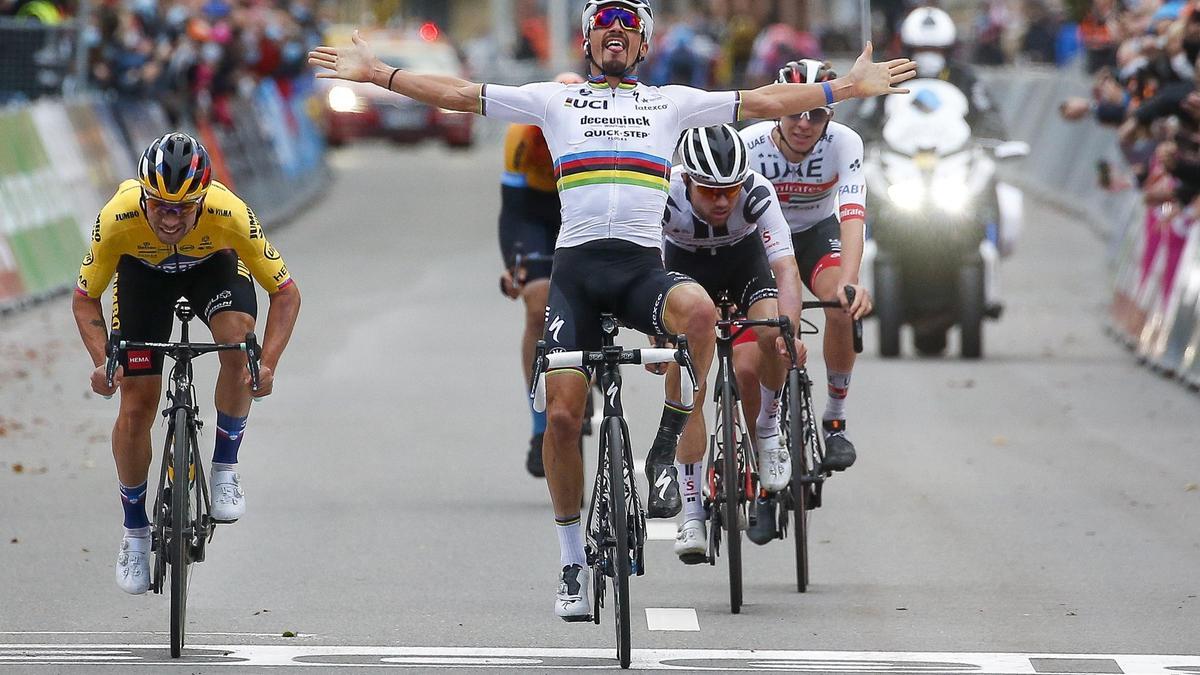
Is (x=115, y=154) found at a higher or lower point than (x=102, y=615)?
higher

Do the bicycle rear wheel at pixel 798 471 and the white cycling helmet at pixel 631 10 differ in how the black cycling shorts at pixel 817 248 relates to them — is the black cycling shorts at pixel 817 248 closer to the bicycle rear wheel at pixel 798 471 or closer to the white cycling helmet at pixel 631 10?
the bicycle rear wheel at pixel 798 471

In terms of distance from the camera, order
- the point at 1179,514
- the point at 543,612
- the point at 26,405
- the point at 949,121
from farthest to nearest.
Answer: the point at 949,121
the point at 26,405
the point at 1179,514
the point at 543,612

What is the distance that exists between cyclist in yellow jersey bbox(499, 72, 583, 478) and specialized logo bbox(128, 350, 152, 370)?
3.64 m

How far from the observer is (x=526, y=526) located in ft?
36.2

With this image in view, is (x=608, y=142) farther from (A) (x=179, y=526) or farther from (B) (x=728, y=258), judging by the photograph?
(A) (x=179, y=526)

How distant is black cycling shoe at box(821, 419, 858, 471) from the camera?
10.3m

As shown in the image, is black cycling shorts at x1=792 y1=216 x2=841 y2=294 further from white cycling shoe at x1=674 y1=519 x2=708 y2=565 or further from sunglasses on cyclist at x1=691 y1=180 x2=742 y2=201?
white cycling shoe at x1=674 y1=519 x2=708 y2=565

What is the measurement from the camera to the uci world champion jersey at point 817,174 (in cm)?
1008

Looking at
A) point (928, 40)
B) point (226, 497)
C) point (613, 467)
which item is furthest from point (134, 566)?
point (928, 40)

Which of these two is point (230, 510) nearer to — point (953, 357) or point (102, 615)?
point (102, 615)

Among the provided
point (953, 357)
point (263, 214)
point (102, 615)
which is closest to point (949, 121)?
point (953, 357)

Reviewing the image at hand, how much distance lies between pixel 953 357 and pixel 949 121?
70.8 inches

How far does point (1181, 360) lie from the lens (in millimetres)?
16359

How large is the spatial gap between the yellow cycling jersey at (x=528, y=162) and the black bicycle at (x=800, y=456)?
97.6 inches
